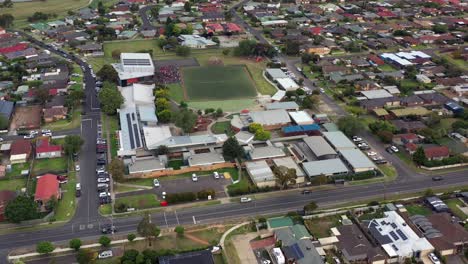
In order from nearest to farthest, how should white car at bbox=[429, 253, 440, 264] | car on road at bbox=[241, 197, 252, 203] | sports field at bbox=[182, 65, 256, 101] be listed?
white car at bbox=[429, 253, 440, 264] < car on road at bbox=[241, 197, 252, 203] < sports field at bbox=[182, 65, 256, 101]

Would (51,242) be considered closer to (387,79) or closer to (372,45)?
(387,79)

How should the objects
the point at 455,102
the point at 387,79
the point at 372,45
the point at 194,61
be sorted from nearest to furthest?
1. the point at 455,102
2. the point at 387,79
3. the point at 194,61
4. the point at 372,45

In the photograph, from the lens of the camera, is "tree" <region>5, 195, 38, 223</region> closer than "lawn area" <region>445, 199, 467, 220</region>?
Yes

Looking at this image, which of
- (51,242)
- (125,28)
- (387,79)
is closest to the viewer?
(51,242)

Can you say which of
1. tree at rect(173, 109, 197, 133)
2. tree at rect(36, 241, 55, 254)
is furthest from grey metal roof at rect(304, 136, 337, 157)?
tree at rect(36, 241, 55, 254)

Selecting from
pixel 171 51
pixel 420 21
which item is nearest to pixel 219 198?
pixel 171 51

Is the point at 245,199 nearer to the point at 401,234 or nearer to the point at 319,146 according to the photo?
the point at 319,146

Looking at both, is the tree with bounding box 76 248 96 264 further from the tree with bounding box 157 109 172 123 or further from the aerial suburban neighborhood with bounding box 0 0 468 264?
the tree with bounding box 157 109 172 123
